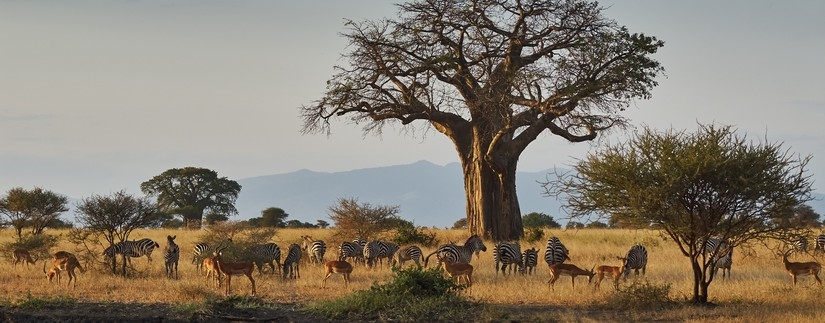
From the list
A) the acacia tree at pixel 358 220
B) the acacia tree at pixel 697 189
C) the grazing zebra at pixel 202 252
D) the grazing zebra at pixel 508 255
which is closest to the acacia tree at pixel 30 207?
the acacia tree at pixel 358 220

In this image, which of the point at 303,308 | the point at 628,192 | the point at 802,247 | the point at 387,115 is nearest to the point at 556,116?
the point at 387,115

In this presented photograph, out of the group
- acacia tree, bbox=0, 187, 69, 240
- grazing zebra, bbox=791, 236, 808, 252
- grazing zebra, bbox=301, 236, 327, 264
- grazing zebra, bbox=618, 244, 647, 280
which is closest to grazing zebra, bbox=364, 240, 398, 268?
grazing zebra, bbox=301, 236, 327, 264

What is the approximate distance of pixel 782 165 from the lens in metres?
15.9

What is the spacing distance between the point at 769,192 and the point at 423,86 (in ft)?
54.5

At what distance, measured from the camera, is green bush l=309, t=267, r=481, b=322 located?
14484 millimetres

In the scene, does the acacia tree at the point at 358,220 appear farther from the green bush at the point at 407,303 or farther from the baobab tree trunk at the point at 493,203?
the green bush at the point at 407,303

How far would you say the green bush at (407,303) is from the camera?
14.5 metres

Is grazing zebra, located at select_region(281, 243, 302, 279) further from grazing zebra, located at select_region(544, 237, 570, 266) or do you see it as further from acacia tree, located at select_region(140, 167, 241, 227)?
acacia tree, located at select_region(140, 167, 241, 227)

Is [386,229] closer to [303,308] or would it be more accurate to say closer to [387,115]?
[387,115]

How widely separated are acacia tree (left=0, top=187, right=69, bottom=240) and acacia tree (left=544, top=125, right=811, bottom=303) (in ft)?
99.0

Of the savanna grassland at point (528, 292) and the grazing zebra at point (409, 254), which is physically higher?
the grazing zebra at point (409, 254)

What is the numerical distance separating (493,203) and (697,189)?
17.1 meters

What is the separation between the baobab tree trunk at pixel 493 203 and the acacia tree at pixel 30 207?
1840 centimetres

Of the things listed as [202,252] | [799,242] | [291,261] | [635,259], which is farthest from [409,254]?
[799,242]
